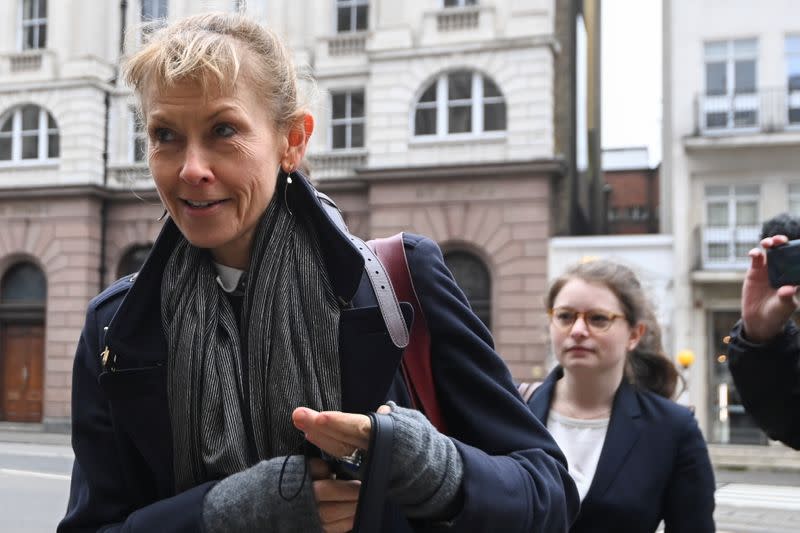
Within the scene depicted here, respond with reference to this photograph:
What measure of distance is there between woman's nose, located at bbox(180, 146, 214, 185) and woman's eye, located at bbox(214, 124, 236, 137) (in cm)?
5

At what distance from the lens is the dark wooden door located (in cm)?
2411

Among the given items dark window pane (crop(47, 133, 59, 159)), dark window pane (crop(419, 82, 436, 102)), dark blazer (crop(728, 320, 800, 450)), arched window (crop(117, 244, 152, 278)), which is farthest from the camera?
dark window pane (crop(47, 133, 59, 159))

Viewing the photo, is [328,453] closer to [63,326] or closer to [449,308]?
[449,308]

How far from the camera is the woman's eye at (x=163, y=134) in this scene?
6.10ft

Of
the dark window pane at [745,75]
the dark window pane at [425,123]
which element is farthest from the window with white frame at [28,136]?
the dark window pane at [745,75]

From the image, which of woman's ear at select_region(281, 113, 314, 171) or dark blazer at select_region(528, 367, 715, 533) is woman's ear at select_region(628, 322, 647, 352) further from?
woman's ear at select_region(281, 113, 314, 171)

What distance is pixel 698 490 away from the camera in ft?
11.2

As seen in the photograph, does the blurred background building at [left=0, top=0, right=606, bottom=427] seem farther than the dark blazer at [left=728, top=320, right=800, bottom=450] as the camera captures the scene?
Yes

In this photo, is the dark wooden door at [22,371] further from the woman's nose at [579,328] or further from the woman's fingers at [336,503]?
the woman's fingers at [336,503]

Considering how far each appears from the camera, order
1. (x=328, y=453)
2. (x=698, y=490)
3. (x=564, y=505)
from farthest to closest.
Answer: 1. (x=698, y=490)
2. (x=564, y=505)
3. (x=328, y=453)

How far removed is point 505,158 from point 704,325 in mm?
5881

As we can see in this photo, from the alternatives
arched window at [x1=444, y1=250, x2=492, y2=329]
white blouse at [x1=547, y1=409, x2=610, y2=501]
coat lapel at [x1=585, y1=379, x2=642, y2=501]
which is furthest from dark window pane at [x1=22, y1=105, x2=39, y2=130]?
coat lapel at [x1=585, y1=379, x2=642, y2=501]

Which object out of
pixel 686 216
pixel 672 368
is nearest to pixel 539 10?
pixel 686 216

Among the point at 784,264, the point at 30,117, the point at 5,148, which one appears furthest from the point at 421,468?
the point at 5,148
